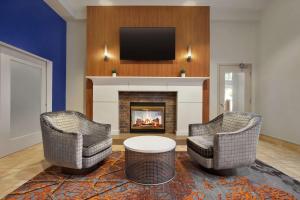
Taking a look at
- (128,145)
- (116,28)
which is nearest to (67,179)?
(128,145)

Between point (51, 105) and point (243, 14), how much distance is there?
18.9ft

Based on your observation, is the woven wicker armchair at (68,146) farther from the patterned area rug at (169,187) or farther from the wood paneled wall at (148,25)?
the wood paneled wall at (148,25)

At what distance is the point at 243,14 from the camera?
474 centimetres

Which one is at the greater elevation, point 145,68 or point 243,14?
point 243,14

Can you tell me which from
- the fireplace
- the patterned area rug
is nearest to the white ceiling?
the fireplace

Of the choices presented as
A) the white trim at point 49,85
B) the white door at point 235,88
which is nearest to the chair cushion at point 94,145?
the white trim at point 49,85

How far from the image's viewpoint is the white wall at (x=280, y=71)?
3.49m

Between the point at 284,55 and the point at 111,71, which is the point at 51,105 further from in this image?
the point at 284,55

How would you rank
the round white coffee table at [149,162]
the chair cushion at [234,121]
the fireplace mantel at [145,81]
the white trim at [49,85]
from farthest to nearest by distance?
the fireplace mantel at [145,81] → the white trim at [49,85] → the chair cushion at [234,121] → the round white coffee table at [149,162]

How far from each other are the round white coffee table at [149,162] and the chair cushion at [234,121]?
3.75 ft

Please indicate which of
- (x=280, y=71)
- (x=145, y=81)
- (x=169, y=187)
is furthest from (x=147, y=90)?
(x=280, y=71)

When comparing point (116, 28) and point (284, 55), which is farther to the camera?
point (116, 28)

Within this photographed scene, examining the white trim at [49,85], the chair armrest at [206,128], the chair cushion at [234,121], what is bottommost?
the chair armrest at [206,128]

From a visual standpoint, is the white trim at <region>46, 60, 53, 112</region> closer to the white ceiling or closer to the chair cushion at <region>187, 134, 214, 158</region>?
the white ceiling
